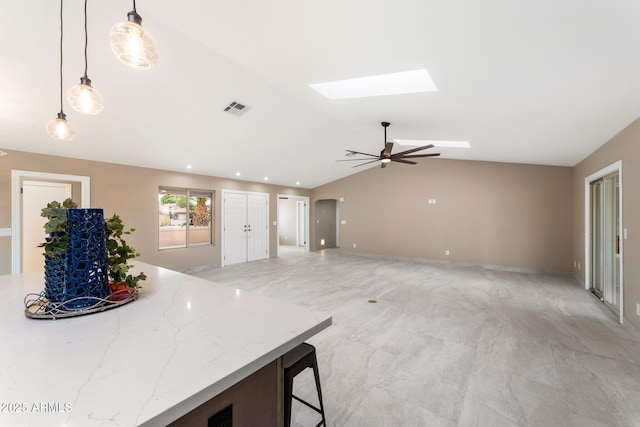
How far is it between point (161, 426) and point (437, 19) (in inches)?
96.3

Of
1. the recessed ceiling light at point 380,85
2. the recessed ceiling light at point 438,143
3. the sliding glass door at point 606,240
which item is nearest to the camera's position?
the recessed ceiling light at point 380,85

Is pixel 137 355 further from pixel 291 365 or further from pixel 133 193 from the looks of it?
pixel 133 193

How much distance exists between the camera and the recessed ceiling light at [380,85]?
9.65ft

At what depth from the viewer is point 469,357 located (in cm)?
265

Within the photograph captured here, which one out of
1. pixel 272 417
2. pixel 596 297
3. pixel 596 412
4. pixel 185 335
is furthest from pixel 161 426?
pixel 596 297

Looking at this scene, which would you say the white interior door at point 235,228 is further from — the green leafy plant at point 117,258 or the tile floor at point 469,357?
the green leafy plant at point 117,258

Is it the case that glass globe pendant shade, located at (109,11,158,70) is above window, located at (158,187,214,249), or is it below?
above

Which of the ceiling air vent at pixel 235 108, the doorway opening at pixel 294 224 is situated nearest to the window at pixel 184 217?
the ceiling air vent at pixel 235 108

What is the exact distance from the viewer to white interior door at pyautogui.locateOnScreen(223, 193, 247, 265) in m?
7.32

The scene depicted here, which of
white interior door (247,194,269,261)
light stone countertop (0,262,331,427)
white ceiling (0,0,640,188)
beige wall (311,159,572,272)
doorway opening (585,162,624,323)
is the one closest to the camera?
light stone countertop (0,262,331,427)

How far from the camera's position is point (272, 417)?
114 cm

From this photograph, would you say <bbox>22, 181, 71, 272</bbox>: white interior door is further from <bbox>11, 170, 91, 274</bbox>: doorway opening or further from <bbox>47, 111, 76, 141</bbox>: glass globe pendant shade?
<bbox>47, 111, 76, 141</bbox>: glass globe pendant shade

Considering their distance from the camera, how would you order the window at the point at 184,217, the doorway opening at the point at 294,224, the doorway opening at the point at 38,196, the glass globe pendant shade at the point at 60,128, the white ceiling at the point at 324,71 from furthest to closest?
the doorway opening at the point at 294,224 → the window at the point at 184,217 → the doorway opening at the point at 38,196 → the glass globe pendant shade at the point at 60,128 → the white ceiling at the point at 324,71

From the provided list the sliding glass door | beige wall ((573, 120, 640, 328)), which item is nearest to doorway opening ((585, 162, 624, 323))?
the sliding glass door
